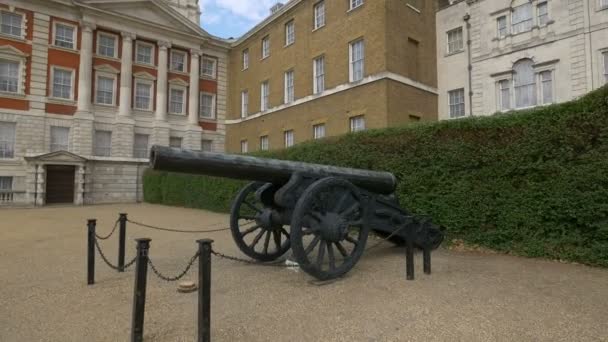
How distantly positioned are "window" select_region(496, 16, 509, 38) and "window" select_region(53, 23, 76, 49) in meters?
24.7

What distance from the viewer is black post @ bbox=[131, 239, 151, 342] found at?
2.89 metres

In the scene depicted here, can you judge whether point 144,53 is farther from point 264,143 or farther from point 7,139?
point 264,143

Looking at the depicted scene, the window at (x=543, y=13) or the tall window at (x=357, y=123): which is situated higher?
the window at (x=543, y=13)

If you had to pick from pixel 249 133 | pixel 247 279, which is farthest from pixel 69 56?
pixel 247 279

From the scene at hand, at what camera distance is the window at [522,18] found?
15.4 metres

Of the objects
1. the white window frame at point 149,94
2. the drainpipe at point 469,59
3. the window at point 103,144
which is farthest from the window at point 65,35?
the drainpipe at point 469,59

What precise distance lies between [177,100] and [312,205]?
2521cm

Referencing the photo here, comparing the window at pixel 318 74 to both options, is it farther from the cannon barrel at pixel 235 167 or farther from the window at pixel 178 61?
the cannon barrel at pixel 235 167

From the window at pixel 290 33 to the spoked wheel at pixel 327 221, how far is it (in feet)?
59.1

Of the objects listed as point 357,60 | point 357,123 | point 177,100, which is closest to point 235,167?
point 357,123

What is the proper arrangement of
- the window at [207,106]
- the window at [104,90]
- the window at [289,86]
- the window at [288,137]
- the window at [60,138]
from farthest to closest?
the window at [207,106], the window at [104,90], the window at [60,138], the window at [289,86], the window at [288,137]

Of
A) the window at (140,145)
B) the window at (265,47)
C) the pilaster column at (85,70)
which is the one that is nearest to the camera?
the pilaster column at (85,70)

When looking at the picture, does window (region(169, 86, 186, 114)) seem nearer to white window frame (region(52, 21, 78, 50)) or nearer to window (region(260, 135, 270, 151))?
white window frame (region(52, 21, 78, 50))

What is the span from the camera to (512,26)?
16.0 meters
